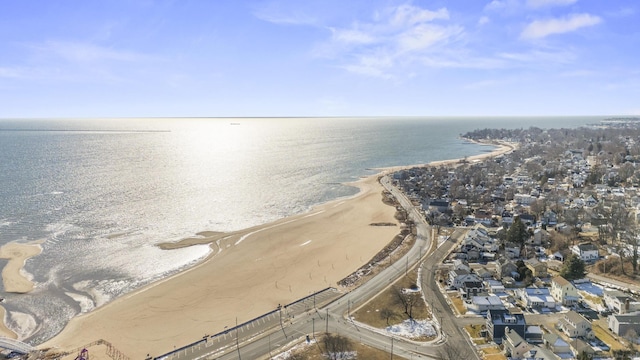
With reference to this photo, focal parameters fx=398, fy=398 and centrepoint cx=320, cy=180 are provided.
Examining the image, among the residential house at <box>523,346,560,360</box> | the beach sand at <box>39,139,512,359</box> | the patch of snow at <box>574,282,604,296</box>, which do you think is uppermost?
the residential house at <box>523,346,560,360</box>

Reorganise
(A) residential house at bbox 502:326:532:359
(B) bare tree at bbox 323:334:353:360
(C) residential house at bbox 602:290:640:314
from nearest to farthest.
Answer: (A) residential house at bbox 502:326:532:359, (B) bare tree at bbox 323:334:353:360, (C) residential house at bbox 602:290:640:314

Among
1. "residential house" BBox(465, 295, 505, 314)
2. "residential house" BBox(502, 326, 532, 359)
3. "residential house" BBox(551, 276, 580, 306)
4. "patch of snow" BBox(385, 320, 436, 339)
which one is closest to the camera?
"residential house" BBox(502, 326, 532, 359)

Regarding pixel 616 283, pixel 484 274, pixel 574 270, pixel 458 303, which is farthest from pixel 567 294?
pixel 458 303

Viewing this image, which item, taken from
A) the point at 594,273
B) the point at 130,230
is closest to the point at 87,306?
the point at 130,230

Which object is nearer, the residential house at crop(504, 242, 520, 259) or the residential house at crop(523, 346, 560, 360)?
the residential house at crop(523, 346, 560, 360)

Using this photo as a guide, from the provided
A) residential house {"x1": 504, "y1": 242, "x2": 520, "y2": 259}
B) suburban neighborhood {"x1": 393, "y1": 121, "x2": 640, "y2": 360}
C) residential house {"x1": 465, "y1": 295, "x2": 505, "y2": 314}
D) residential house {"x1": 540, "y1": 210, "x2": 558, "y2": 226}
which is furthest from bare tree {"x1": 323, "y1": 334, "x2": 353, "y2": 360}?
residential house {"x1": 540, "y1": 210, "x2": 558, "y2": 226}

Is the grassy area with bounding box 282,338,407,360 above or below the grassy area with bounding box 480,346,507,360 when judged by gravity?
above

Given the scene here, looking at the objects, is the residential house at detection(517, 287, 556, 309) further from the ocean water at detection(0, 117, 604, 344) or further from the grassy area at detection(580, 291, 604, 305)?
the ocean water at detection(0, 117, 604, 344)
